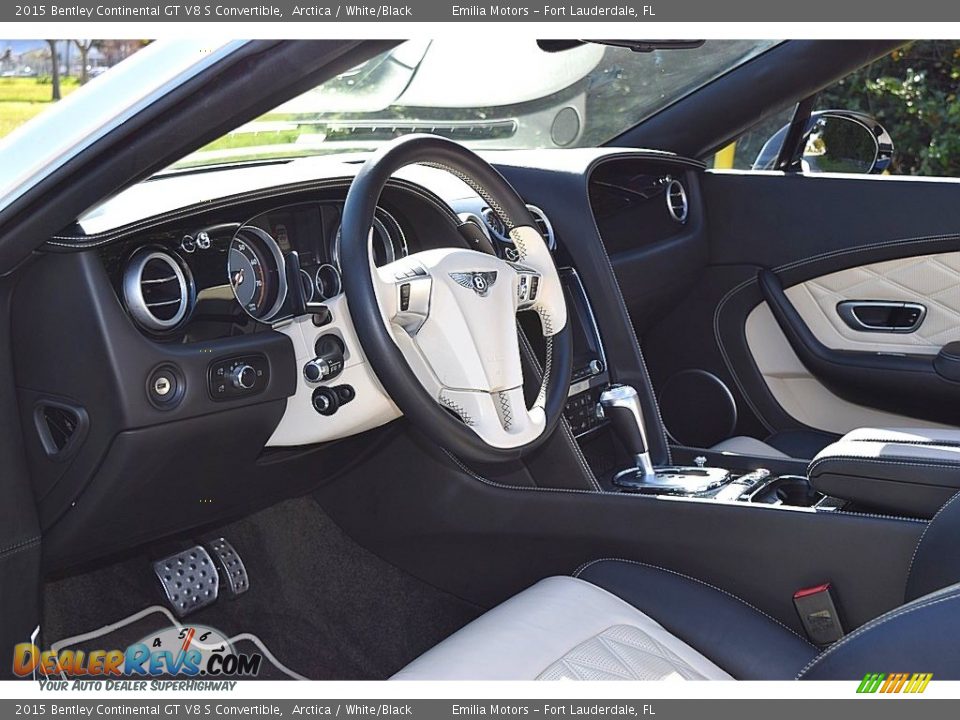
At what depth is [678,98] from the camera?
2918 millimetres

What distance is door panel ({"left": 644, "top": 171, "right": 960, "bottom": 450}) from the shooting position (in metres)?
2.73

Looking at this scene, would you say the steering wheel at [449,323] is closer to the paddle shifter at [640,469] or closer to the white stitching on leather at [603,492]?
the white stitching on leather at [603,492]

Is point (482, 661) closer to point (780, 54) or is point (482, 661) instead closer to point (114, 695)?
point (114, 695)

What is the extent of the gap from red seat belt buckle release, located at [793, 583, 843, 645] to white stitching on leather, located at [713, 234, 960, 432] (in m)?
1.16

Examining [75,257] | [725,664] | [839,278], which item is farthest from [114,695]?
[839,278]

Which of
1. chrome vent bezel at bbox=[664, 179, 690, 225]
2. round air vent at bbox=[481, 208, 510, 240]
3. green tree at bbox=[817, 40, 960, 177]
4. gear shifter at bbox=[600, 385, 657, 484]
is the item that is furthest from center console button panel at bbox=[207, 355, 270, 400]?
green tree at bbox=[817, 40, 960, 177]

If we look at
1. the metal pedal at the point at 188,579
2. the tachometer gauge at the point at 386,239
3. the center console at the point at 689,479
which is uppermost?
the tachometer gauge at the point at 386,239

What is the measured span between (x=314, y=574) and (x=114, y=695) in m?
0.96

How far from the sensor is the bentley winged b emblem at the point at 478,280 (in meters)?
1.68

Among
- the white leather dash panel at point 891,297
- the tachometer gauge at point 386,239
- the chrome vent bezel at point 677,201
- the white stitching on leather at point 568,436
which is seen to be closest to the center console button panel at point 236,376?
the tachometer gauge at point 386,239

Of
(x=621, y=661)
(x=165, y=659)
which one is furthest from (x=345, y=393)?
(x=165, y=659)

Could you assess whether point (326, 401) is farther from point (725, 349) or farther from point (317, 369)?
point (725, 349)

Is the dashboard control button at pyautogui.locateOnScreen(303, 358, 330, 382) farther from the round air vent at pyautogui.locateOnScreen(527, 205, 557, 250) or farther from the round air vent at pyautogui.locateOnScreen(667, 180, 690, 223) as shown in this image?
the round air vent at pyautogui.locateOnScreen(667, 180, 690, 223)

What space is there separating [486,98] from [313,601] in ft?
4.12
